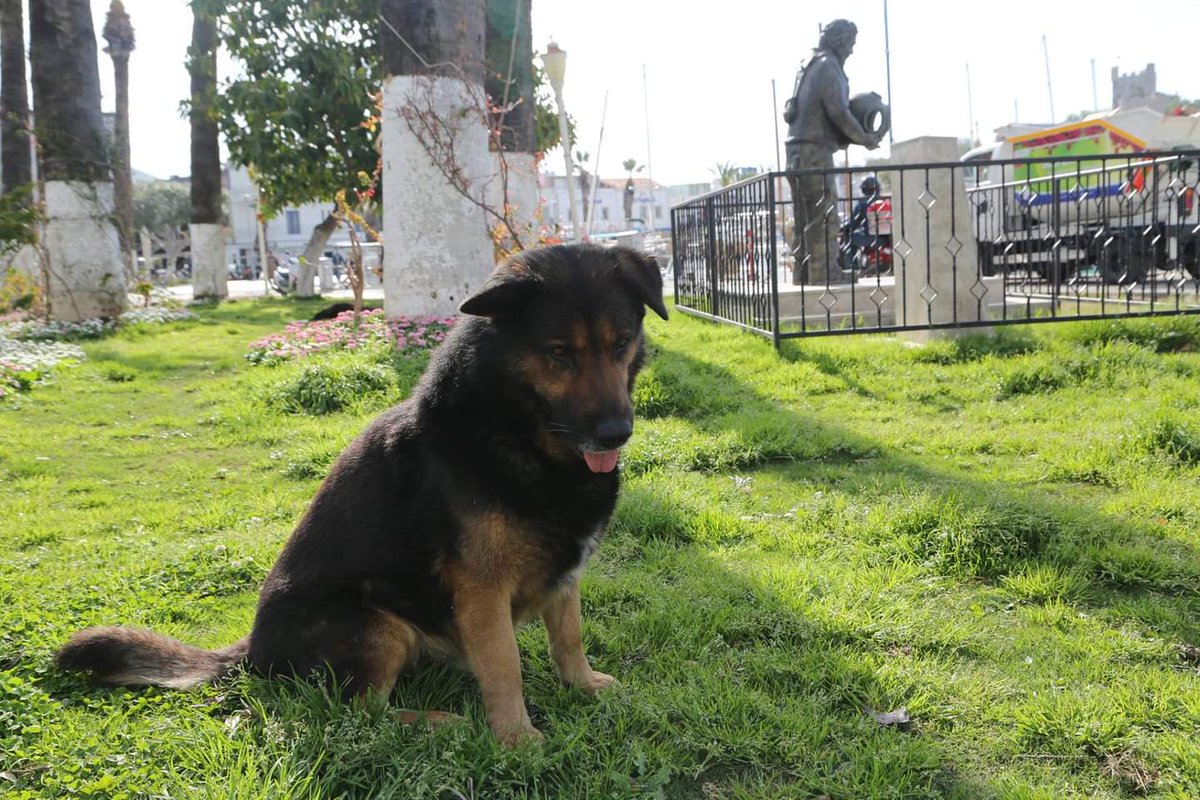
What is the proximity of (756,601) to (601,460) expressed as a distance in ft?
4.20

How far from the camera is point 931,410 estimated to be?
6.85 meters

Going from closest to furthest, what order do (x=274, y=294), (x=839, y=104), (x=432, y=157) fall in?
1. (x=432, y=157)
2. (x=839, y=104)
3. (x=274, y=294)

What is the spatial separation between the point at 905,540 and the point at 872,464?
1439mm

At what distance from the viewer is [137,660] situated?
2881 mm

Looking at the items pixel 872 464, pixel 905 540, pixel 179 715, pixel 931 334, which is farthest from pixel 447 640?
pixel 931 334

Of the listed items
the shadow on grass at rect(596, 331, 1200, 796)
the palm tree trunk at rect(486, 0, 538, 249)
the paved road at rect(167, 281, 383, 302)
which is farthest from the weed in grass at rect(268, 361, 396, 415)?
the paved road at rect(167, 281, 383, 302)

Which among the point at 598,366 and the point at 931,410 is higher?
the point at 598,366

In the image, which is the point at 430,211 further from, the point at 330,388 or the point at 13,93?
the point at 13,93

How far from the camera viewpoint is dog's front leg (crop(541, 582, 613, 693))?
3016 millimetres

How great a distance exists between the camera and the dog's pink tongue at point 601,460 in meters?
2.70

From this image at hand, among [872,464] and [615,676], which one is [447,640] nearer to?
[615,676]

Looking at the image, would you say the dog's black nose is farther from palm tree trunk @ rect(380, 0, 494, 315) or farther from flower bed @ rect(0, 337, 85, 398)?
flower bed @ rect(0, 337, 85, 398)

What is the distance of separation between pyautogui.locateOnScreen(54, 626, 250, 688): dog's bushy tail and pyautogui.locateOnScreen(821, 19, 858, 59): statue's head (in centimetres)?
1100

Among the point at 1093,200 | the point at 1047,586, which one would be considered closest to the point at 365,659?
the point at 1047,586
